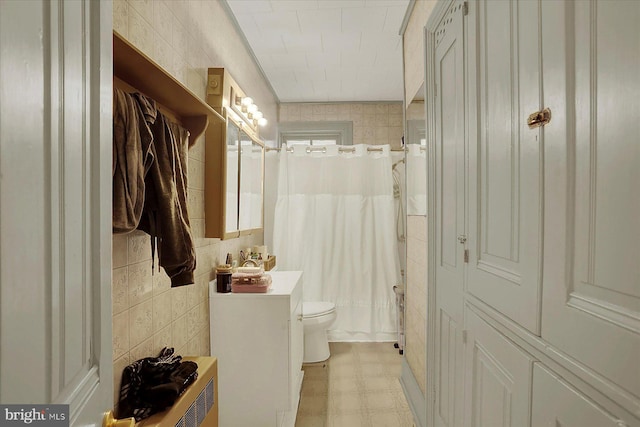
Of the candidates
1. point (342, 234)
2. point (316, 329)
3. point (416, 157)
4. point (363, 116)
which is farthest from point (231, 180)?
point (363, 116)

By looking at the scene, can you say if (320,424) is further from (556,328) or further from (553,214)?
(553,214)

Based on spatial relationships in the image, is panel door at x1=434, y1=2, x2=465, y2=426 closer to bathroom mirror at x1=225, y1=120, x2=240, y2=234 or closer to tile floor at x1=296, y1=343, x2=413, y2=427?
tile floor at x1=296, y1=343, x2=413, y2=427

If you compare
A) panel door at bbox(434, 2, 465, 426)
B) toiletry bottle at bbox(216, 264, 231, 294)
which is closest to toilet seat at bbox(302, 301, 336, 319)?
toiletry bottle at bbox(216, 264, 231, 294)

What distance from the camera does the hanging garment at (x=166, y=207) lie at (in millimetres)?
1129

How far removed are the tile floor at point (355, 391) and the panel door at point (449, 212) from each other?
619 millimetres

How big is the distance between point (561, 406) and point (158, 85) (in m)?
1.40

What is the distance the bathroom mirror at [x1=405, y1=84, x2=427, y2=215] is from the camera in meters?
1.95

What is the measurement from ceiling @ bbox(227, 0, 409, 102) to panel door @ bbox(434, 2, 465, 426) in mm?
927

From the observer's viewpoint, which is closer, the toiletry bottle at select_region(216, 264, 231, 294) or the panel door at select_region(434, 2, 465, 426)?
the panel door at select_region(434, 2, 465, 426)

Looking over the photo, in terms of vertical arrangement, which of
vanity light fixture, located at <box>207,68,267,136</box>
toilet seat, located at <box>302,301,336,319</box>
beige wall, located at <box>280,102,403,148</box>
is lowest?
toilet seat, located at <box>302,301,336,319</box>

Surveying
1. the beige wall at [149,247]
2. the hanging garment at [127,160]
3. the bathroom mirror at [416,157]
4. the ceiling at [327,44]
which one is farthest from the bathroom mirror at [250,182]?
the hanging garment at [127,160]

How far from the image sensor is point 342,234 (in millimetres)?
3330

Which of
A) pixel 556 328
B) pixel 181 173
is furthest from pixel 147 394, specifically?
pixel 556 328

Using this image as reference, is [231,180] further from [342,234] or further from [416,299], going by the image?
[342,234]
